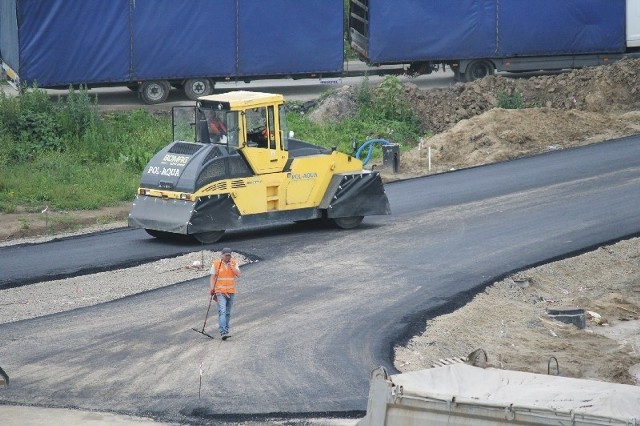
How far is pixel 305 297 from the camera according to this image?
1853 centimetres

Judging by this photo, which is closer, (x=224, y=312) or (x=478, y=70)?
(x=224, y=312)

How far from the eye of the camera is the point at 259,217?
22.2 metres

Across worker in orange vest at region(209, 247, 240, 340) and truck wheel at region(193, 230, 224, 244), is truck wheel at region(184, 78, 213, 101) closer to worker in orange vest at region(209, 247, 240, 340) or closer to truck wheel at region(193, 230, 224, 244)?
truck wheel at region(193, 230, 224, 244)

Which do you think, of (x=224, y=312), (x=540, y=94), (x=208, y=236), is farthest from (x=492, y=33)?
(x=224, y=312)

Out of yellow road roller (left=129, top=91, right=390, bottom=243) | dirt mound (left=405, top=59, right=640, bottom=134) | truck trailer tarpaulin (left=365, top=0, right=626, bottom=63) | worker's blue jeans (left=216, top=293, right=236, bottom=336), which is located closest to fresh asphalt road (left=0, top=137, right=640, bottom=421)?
worker's blue jeans (left=216, top=293, right=236, bottom=336)

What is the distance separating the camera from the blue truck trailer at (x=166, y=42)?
32.3m

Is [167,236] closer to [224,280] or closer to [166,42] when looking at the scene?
[224,280]

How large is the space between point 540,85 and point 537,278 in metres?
16.8

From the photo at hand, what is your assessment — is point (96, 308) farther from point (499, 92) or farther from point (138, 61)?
point (499, 92)

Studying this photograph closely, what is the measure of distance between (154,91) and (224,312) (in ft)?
62.7

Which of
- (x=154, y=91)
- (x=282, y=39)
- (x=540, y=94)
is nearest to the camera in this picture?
(x=154, y=91)

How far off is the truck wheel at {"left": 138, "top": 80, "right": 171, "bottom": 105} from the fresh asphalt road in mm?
9867

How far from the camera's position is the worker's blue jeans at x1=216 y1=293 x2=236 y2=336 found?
637 inches

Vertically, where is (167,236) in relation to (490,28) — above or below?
below
